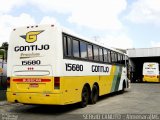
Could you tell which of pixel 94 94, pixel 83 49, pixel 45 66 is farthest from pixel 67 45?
pixel 94 94

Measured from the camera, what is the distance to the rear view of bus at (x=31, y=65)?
11.6 metres

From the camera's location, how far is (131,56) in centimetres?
4997

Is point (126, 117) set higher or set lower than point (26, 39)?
lower

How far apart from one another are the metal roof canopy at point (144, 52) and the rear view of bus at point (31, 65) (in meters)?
37.2

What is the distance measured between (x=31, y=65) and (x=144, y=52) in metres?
38.5

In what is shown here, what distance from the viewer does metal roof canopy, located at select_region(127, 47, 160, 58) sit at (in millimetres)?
47312

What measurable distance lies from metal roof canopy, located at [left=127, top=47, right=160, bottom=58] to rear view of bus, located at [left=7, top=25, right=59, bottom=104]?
3717cm

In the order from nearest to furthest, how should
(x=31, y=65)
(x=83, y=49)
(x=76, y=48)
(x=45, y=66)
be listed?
(x=45, y=66)
(x=31, y=65)
(x=76, y=48)
(x=83, y=49)

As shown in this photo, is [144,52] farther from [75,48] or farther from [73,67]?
[73,67]

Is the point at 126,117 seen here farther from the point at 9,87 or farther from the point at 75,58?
the point at 9,87

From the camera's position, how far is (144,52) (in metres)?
48.6

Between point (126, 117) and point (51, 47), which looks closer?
point (126, 117)

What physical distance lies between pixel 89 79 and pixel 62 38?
3339 mm

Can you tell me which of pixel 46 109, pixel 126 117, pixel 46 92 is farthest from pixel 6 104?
pixel 126 117
